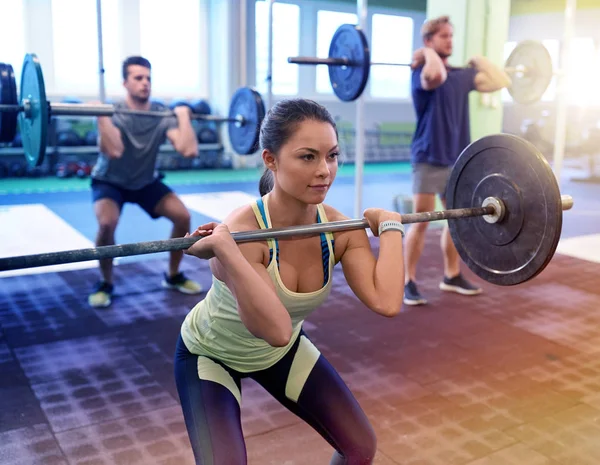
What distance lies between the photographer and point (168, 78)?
9.10 metres

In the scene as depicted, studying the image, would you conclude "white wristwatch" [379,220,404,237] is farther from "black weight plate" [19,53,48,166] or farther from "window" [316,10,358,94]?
"window" [316,10,358,94]

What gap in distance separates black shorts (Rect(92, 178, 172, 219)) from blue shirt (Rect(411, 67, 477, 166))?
1.34m

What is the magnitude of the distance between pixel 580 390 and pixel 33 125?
2407 mm

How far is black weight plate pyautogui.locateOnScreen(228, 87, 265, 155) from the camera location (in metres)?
3.79

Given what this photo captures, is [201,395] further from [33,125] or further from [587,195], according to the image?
[587,195]

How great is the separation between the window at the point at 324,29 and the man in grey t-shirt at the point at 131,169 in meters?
6.73

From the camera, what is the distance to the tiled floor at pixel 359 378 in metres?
1.92

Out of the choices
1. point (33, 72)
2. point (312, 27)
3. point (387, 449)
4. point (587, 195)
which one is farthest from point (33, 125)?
point (312, 27)

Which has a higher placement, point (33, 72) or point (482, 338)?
point (33, 72)

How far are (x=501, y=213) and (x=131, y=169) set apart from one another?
2.17 metres

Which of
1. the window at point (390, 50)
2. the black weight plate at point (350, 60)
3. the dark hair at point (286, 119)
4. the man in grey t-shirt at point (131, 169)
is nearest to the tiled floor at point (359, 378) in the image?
the man in grey t-shirt at point (131, 169)

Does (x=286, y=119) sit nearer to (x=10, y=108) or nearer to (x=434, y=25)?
(x=10, y=108)

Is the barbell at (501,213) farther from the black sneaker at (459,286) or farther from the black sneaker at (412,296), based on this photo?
the black sneaker at (459,286)

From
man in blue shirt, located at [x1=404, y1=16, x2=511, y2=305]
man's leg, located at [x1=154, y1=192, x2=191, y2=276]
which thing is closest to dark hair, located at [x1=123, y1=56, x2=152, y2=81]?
man's leg, located at [x1=154, y1=192, x2=191, y2=276]
